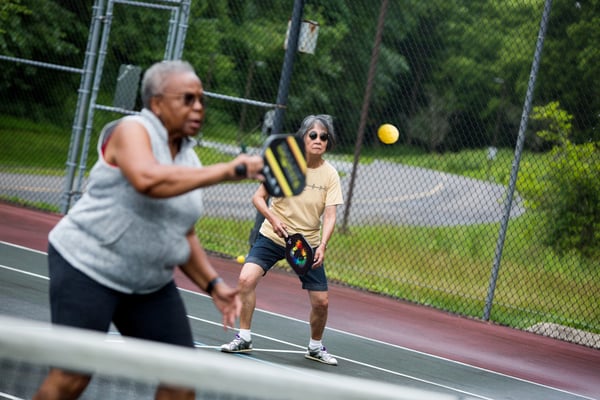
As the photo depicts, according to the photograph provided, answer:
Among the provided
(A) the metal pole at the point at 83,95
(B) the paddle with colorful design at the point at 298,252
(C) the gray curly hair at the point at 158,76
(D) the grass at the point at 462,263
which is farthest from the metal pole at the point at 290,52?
(C) the gray curly hair at the point at 158,76

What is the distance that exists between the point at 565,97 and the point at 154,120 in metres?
10.2

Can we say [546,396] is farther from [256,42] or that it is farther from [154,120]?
[256,42]

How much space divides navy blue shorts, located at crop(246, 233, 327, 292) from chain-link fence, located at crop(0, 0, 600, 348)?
452cm

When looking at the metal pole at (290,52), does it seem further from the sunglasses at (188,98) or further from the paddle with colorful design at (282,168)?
the paddle with colorful design at (282,168)

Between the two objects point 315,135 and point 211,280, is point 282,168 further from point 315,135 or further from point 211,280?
point 315,135

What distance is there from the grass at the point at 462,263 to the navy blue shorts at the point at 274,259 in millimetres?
4908

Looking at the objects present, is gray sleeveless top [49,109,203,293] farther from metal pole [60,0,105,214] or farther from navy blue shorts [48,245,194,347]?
metal pole [60,0,105,214]

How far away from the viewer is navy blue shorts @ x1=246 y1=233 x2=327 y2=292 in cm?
768

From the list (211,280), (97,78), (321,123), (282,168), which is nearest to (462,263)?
(97,78)

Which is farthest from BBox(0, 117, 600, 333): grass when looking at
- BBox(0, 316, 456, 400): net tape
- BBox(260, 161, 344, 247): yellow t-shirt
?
BBox(0, 316, 456, 400): net tape

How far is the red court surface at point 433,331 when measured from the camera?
31.0ft

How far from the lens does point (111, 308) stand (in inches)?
148

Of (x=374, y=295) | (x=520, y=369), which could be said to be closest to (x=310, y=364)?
(x=520, y=369)

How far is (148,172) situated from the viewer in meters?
3.52
